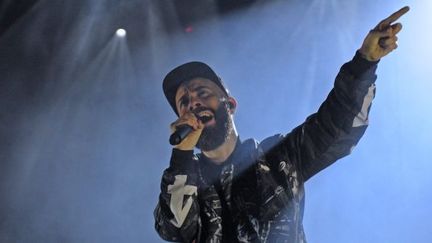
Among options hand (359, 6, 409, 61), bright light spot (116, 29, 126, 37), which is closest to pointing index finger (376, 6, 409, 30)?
hand (359, 6, 409, 61)

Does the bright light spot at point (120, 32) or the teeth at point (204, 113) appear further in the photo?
the bright light spot at point (120, 32)

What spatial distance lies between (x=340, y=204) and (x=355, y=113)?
6.21 ft

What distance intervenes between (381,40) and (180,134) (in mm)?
453

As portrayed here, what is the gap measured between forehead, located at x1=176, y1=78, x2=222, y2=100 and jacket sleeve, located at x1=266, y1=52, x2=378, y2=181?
0.25 metres

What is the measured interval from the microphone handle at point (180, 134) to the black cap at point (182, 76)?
12.2 inches

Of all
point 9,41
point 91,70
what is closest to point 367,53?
point 91,70

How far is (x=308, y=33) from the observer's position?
122 inches

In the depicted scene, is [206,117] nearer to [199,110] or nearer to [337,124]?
[199,110]

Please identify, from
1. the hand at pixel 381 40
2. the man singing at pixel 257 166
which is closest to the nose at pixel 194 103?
the man singing at pixel 257 166

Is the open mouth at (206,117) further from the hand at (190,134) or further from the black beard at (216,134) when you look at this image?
the hand at (190,134)

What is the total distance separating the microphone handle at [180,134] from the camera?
46.4 inches

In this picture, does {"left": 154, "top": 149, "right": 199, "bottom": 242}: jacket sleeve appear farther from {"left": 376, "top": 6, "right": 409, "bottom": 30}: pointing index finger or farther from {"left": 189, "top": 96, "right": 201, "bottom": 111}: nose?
{"left": 376, "top": 6, "right": 409, "bottom": 30}: pointing index finger

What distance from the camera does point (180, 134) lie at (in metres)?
1.19

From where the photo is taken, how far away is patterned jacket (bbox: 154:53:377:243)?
1.23 m
